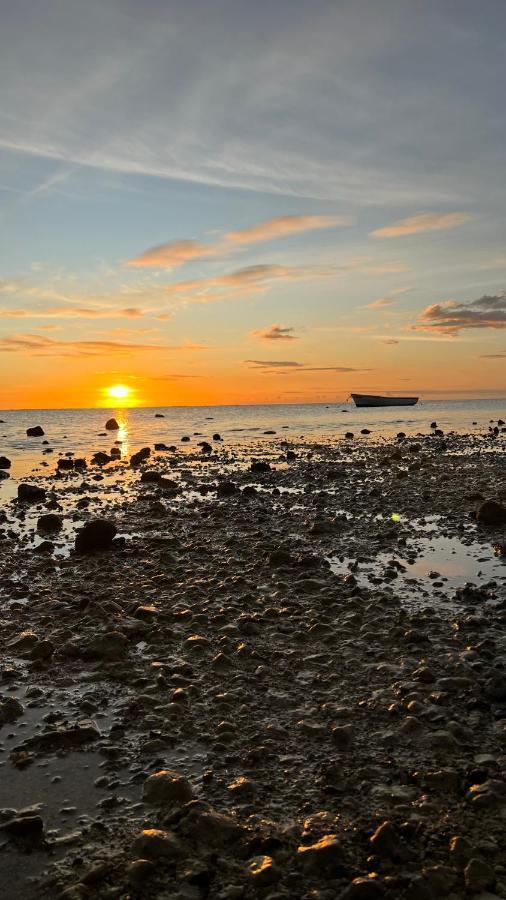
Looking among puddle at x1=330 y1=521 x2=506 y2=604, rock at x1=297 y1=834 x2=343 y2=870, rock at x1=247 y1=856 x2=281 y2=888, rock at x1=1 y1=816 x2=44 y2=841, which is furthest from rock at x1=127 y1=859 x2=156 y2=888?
puddle at x1=330 y1=521 x2=506 y2=604

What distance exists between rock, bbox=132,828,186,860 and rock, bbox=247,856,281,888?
54 cm

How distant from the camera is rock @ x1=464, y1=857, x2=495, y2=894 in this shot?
4.09 metres

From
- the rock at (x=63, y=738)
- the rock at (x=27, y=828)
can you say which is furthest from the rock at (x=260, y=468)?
the rock at (x=27, y=828)

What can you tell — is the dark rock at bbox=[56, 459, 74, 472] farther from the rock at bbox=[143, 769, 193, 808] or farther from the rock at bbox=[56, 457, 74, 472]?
the rock at bbox=[143, 769, 193, 808]

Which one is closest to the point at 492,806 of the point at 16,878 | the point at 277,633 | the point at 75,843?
the point at 75,843

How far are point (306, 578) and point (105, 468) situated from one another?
82.3 ft

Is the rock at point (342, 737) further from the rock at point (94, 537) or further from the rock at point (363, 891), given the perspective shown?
the rock at point (94, 537)

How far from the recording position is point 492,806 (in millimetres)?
4934

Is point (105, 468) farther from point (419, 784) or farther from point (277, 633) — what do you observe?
point (419, 784)

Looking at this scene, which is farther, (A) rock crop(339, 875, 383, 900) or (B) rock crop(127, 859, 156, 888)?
(B) rock crop(127, 859, 156, 888)

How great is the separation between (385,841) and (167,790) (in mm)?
1839

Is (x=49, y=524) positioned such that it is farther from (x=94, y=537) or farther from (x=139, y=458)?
(x=139, y=458)

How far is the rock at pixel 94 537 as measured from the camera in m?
14.2

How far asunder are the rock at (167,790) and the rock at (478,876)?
2.23 metres
